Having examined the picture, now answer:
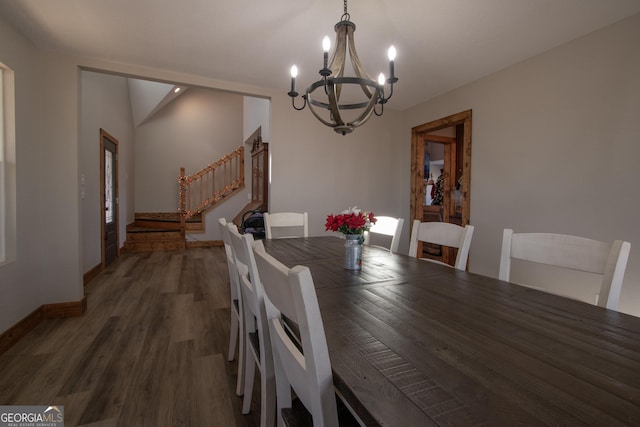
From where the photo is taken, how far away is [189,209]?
7270 mm

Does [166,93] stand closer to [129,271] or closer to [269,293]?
[129,271]

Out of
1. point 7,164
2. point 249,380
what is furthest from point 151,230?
point 249,380

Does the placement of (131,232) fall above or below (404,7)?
below

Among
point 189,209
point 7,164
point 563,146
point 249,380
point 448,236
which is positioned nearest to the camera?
point 249,380

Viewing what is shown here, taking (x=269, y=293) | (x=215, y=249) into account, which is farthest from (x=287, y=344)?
(x=215, y=249)

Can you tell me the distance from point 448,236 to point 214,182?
677cm

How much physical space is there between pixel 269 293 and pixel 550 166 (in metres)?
2.90

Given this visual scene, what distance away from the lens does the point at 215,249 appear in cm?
623

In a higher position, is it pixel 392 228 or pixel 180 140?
pixel 180 140

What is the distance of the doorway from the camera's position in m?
3.39

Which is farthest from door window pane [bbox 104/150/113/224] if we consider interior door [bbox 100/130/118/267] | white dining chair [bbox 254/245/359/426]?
white dining chair [bbox 254/245/359/426]

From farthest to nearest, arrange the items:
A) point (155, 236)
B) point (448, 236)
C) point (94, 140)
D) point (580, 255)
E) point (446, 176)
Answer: point (155, 236), point (446, 176), point (94, 140), point (448, 236), point (580, 255)

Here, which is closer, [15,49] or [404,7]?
[404,7]

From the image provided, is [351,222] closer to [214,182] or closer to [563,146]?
[563,146]
